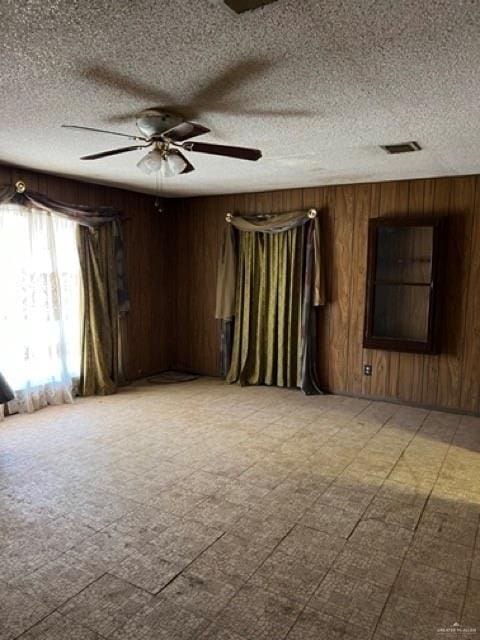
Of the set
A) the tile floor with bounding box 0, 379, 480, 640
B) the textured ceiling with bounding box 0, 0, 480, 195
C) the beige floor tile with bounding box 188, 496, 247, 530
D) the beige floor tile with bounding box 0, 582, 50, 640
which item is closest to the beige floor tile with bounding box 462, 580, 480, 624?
the tile floor with bounding box 0, 379, 480, 640

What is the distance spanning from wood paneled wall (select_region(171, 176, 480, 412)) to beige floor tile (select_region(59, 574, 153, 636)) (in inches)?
138

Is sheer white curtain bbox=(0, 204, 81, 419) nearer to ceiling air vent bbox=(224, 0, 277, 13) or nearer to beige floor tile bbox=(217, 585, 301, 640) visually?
beige floor tile bbox=(217, 585, 301, 640)

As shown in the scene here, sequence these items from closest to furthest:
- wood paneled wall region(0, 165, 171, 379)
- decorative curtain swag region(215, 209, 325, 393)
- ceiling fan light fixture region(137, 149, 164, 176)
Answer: ceiling fan light fixture region(137, 149, 164, 176) → decorative curtain swag region(215, 209, 325, 393) → wood paneled wall region(0, 165, 171, 379)

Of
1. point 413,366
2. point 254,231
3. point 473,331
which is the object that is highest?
point 254,231

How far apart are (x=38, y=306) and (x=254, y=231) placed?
249 cm

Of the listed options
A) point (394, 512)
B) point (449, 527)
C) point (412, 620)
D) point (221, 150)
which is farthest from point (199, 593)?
point (221, 150)

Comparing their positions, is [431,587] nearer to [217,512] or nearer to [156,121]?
[217,512]

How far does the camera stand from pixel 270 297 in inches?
213

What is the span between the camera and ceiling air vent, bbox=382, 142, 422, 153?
3266mm

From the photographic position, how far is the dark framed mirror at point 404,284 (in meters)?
4.43

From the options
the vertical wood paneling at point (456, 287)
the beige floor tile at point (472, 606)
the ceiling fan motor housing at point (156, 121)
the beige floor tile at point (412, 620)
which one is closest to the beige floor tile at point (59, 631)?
the beige floor tile at point (412, 620)

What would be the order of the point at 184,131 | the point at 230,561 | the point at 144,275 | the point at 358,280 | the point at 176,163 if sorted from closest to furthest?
1. the point at 230,561
2. the point at 184,131
3. the point at 176,163
4. the point at 358,280
5. the point at 144,275

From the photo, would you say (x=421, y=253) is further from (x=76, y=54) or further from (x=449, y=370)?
(x=76, y=54)

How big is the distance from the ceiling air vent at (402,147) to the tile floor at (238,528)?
2.26m
